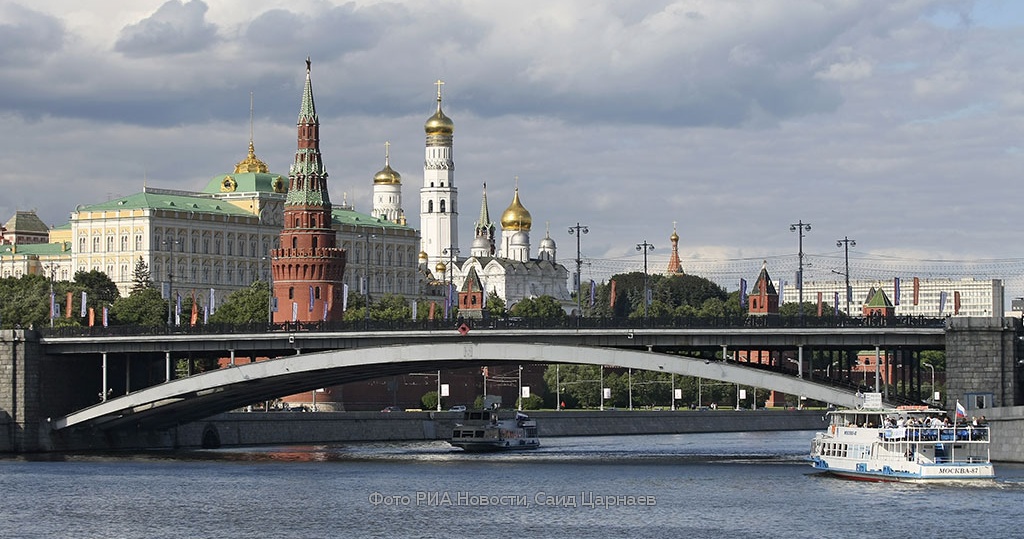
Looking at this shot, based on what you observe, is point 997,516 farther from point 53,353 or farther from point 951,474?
point 53,353

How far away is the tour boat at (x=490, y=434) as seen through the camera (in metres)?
116

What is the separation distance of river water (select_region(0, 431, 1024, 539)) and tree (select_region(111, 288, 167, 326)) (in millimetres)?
50686

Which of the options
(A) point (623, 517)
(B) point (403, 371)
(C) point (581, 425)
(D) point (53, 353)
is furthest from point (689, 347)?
(C) point (581, 425)

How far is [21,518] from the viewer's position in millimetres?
72500

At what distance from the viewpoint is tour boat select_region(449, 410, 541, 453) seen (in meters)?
116

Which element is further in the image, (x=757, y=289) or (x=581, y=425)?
(x=581, y=425)

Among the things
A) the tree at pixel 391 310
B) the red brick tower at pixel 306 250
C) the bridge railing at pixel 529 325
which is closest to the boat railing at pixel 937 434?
the bridge railing at pixel 529 325

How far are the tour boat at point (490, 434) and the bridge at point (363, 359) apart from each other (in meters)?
9.12

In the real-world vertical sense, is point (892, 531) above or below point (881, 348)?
below

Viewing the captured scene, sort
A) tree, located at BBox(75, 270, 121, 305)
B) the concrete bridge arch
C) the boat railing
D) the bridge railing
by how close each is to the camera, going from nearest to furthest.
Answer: the boat railing → the concrete bridge arch → the bridge railing → tree, located at BBox(75, 270, 121, 305)

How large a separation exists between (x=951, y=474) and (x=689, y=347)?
17172 mm

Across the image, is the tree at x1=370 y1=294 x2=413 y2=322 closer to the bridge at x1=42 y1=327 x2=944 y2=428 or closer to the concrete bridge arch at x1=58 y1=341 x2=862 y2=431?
the concrete bridge arch at x1=58 y1=341 x2=862 y2=431

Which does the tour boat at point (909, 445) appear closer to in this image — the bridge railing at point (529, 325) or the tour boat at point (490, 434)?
the bridge railing at point (529, 325)

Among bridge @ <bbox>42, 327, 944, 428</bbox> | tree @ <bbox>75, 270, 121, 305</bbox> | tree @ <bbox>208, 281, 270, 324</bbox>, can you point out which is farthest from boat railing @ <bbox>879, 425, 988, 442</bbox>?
tree @ <bbox>75, 270, 121, 305</bbox>
